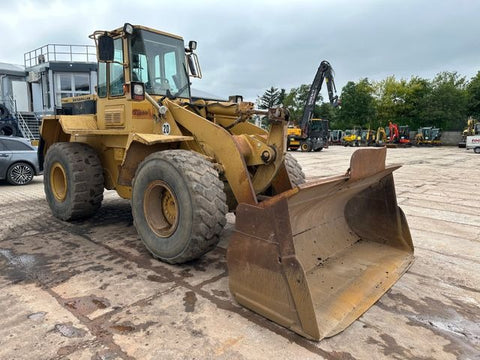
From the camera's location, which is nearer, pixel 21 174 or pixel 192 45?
pixel 192 45

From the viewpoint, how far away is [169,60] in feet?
16.8

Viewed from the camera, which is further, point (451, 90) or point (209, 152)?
point (451, 90)

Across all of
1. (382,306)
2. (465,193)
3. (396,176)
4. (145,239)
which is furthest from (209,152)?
(396,176)

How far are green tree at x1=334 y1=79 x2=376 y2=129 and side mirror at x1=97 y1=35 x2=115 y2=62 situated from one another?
3972 centimetres

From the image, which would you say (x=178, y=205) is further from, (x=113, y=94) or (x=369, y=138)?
(x=369, y=138)

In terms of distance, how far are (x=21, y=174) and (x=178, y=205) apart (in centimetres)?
853

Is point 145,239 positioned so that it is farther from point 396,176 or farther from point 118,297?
point 396,176

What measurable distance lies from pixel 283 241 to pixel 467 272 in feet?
8.37

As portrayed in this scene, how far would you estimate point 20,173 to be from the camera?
32.8 ft

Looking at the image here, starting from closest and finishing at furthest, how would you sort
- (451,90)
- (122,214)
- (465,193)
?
(122,214), (465,193), (451,90)

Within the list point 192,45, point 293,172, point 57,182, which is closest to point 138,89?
point 192,45

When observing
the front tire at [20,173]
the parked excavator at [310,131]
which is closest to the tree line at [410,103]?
the parked excavator at [310,131]

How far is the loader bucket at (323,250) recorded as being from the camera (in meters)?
2.52

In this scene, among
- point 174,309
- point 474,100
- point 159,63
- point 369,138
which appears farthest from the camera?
point 474,100
